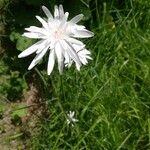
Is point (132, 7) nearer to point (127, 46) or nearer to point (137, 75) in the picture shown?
point (127, 46)

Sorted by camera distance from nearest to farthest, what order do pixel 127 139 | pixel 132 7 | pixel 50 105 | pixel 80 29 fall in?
pixel 80 29
pixel 127 139
pixel 50 105
pixel 132 7

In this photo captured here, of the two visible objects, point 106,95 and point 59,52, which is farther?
point 106,95

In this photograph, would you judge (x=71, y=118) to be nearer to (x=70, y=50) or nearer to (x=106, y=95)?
(x=106, y=95)

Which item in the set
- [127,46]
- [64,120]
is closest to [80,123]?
[64,120]

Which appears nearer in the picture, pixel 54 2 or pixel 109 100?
pixel 109 100

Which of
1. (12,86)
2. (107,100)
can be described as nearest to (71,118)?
(107,100)

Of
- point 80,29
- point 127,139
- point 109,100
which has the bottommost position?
point 127,139

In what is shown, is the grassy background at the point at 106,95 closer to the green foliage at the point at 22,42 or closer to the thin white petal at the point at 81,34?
the green foliage at the point at 22,42

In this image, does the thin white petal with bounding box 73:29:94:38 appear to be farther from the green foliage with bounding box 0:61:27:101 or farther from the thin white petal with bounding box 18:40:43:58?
the green foliage with bounding box 0:61:27:101
